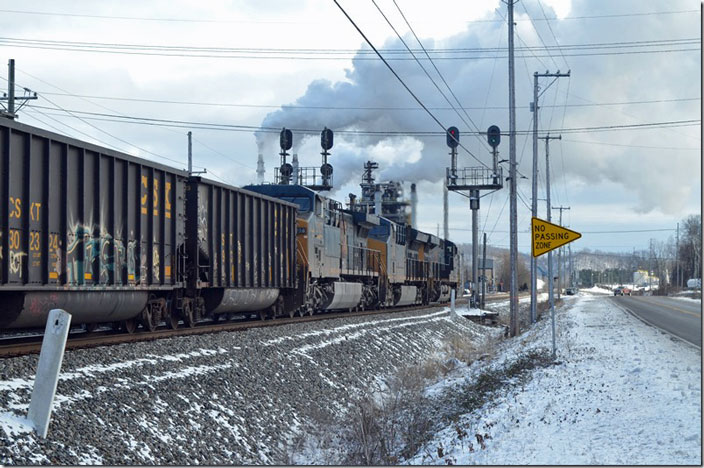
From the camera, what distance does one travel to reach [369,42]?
13.7 meters

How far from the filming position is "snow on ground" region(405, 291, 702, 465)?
26.5 feet

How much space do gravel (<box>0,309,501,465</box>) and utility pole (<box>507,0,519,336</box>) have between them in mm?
12524

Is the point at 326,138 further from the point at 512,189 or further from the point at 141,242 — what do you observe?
the point at 141,242

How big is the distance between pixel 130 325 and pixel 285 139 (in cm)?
2536

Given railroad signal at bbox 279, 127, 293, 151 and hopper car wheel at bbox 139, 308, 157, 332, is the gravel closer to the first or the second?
hopper car wheel at bbox 139, 308, 157, 332

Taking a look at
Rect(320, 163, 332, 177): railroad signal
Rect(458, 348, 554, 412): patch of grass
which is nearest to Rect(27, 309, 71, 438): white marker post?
Rect(458, 348, 554, 412): patch of grass

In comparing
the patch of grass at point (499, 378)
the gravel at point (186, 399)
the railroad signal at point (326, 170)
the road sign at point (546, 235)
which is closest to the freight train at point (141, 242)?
the gravel at point (186, 399)

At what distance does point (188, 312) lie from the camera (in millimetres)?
16469

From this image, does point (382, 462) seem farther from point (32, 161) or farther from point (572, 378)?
point (32, 161)

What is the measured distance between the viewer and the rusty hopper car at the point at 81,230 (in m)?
10.7

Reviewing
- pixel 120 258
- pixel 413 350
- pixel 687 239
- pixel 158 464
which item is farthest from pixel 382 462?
pixel 687 239

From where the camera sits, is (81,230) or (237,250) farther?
(237,250)

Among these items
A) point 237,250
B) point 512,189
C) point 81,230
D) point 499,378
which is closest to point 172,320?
point 237,250

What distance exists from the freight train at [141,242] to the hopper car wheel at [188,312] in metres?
0.03
